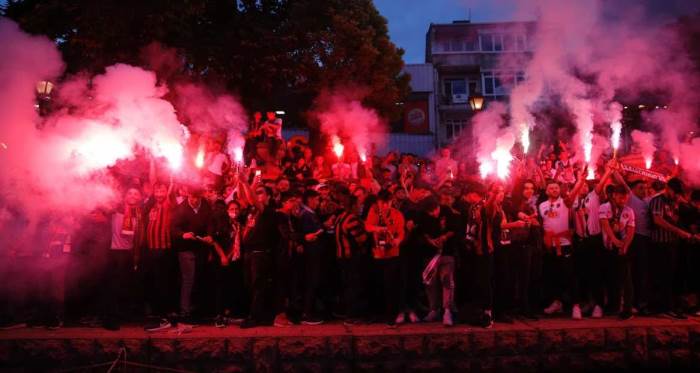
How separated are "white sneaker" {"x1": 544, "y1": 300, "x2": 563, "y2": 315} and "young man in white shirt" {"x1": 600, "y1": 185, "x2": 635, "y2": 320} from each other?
0.83m

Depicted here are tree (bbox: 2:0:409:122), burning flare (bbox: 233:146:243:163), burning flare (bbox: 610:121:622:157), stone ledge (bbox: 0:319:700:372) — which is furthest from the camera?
burning flare (bbox: 233:146:243:163)

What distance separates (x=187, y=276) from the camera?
7582 mm

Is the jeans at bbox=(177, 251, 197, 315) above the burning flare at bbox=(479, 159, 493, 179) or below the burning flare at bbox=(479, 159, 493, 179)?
below

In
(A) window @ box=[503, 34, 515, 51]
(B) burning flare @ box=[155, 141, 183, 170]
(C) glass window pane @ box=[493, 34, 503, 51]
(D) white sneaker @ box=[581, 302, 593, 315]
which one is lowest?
(D) white sneaker @ box=[581, 302, 593, 315]

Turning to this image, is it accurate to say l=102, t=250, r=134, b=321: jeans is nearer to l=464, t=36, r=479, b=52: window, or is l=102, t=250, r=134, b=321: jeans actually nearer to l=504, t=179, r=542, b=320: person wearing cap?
l=504, t=179, r=542, b=320: person wearing cap

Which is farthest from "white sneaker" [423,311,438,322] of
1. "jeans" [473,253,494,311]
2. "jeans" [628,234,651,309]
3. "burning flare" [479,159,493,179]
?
"burning flare" [479,159,493,179]

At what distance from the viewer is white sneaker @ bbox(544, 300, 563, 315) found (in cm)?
814

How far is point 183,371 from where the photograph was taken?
6543mm

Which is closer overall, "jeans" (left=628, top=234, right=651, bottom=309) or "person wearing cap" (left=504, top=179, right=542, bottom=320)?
"person wearing cap" (left=504, top=179, right=542, bottom=320)

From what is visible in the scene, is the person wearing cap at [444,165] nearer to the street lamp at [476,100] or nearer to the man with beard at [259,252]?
the street lamp at [476,100]

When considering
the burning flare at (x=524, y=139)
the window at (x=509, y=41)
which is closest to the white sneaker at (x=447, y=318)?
the burning flare at (x=524, y=139)

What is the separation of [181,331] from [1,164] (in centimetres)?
378

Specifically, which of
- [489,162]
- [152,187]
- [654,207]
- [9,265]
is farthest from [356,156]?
[9,265]

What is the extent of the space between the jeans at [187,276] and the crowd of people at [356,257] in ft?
0.06
